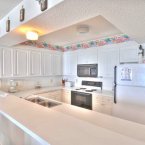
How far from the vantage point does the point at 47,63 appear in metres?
4.20

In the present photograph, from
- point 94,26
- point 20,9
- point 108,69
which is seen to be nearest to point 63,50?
point 108,69

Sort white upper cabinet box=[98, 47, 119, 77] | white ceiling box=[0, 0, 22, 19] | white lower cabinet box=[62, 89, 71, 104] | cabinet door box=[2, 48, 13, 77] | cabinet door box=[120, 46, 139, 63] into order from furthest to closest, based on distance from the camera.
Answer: white lower cabinet box=[62, 89, 71, 104] < white upper cabinet box=[98, 47, 119, 77] < cabinet door box=[2, 48, 13, 77] < cabinet door box=[120, 46, 139, 63] < white ceiling box=[0, 0, 22, 19]

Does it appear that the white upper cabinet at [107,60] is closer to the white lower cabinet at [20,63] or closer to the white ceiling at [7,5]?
the white lower cabinet at [20,63]

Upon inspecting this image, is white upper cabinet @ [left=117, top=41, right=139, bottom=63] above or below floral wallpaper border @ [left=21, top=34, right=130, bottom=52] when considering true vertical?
below

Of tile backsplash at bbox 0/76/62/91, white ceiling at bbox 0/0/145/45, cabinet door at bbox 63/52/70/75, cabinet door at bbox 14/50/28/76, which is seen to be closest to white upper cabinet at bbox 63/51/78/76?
cabinet door at bbox 63/52/70/75

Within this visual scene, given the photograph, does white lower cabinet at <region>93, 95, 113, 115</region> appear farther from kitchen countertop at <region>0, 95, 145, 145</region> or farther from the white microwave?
kitchen countertop at <region>0, 95, 145, 145</region>

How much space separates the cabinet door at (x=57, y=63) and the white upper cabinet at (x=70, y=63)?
0.15 m

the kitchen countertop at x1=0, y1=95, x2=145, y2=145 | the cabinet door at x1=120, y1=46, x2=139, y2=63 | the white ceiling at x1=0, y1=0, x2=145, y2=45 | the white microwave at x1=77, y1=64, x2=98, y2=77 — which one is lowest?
the kitchen countertop at x1=0, y1=95, x2=145, y2=145

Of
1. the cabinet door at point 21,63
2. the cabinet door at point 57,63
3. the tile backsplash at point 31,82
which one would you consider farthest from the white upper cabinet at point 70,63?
the cabinet door at point 21,63

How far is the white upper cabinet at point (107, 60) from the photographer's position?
334cm

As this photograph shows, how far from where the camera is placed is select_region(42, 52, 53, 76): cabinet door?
13.5 feet

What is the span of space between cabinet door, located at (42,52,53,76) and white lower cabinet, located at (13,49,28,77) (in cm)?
62

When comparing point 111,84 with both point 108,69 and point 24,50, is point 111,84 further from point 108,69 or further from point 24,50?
point 24,50

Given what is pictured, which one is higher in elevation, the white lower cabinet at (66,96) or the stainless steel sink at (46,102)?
the stainless steel sink at (46,102)
